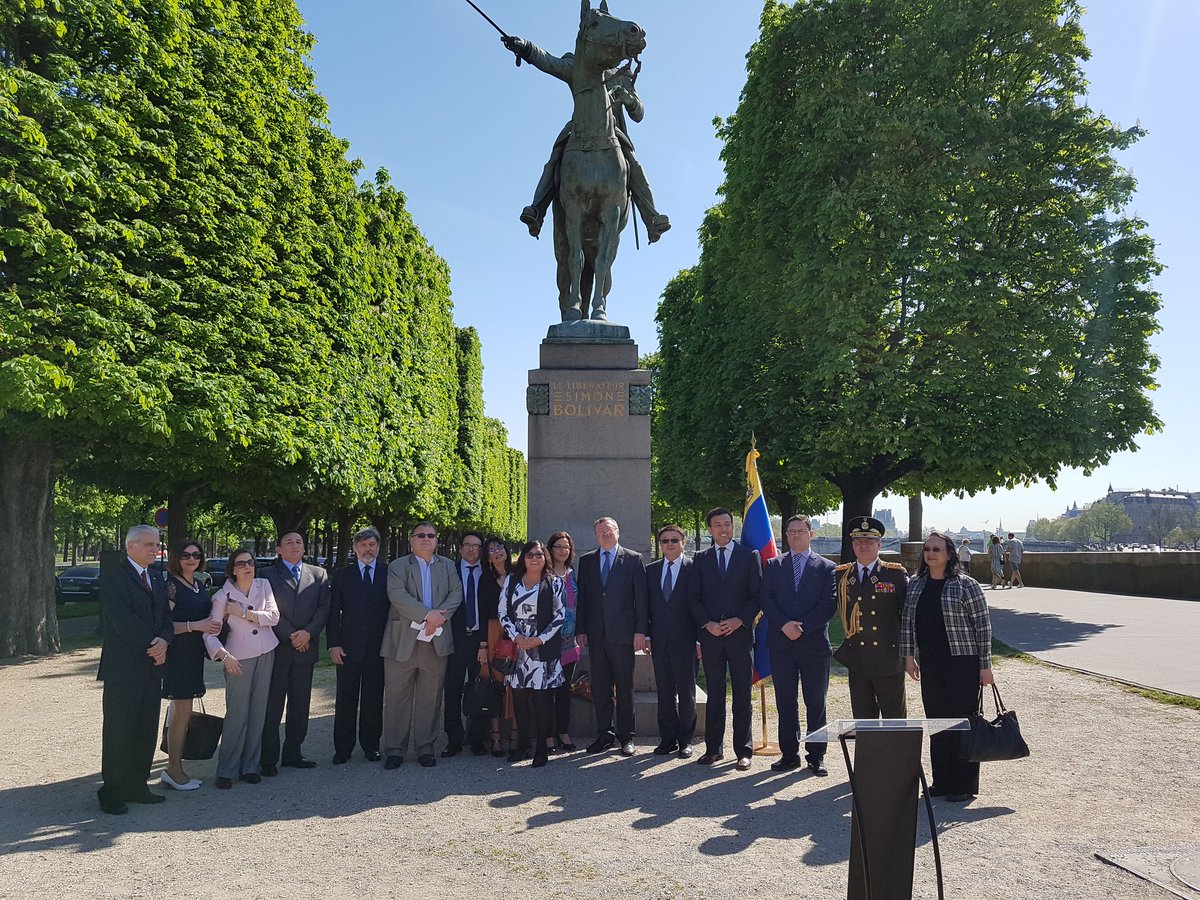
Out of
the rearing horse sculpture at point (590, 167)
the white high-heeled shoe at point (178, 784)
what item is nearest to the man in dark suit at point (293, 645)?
the white high-heeled shoe at point (178, 784)

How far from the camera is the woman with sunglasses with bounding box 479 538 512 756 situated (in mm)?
7551

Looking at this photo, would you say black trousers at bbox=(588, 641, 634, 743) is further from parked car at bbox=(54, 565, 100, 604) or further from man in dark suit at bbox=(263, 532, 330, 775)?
parked car at bbox=(54, 565, 100, 604)

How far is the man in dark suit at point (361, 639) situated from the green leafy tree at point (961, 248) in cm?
1335

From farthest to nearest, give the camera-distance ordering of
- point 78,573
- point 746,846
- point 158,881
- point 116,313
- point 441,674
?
point 78,573
point 116,313
point 441,674
point 746,846
point 158,881

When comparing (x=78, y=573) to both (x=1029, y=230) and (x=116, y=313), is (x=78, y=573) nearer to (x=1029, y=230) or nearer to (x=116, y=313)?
(x=116, y=313)

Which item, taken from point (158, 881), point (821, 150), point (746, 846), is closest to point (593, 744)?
point (746, 846)

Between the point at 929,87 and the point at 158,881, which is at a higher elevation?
the point at 929,87

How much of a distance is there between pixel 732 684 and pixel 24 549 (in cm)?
1298

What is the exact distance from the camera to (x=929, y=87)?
1920 cm

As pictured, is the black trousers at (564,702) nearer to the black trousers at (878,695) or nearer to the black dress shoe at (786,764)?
the black dress shoe at (786,764)

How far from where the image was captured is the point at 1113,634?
51.5ft

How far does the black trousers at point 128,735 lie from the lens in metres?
6.04

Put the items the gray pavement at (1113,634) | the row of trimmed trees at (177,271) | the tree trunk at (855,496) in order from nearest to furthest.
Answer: the row of trimmed trees at (177,271) → the gray pavement at (1113,634) → the tree trunk at (855,496)

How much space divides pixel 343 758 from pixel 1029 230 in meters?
18.2
